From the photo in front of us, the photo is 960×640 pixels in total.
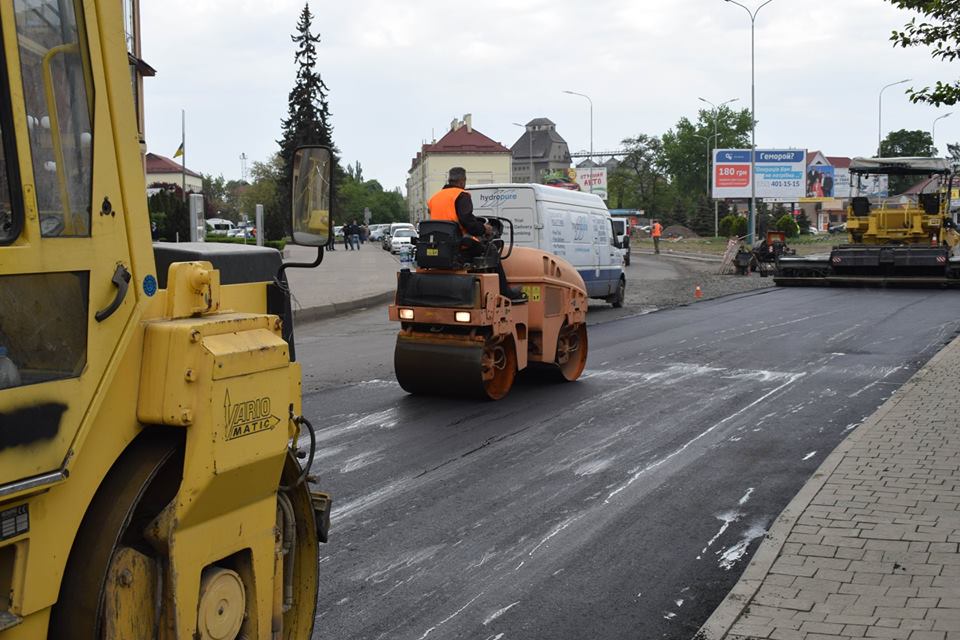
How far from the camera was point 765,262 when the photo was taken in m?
35.9

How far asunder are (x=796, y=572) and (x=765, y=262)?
31.6m

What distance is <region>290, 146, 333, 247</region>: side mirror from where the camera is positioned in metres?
3.68

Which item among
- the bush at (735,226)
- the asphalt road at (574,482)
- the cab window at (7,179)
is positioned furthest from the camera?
the bush at (735,226)

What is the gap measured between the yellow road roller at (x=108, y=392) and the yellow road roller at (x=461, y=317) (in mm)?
7142

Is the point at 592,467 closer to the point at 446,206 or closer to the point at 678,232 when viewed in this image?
the point at 446,206

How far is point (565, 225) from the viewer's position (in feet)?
68.2

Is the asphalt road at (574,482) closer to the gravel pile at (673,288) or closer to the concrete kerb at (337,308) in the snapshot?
the concrete kerb at (337,308)

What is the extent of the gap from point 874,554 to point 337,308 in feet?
58.6

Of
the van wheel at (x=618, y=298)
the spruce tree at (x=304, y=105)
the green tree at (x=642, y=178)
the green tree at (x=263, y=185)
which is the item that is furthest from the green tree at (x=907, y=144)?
the van wheel at (x=618, y=298)

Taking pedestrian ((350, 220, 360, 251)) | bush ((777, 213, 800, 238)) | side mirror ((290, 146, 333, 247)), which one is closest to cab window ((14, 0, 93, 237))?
side mirror ((290, 146, 333, 247))

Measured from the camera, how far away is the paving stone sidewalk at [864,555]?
4.83 metres

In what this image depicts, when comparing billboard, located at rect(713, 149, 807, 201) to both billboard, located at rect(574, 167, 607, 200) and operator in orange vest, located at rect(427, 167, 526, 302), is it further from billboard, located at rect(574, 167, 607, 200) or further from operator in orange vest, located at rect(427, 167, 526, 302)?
operator in orange vest, located at rect(427, 167, 526, 302)

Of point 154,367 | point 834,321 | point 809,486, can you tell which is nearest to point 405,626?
point 154,367

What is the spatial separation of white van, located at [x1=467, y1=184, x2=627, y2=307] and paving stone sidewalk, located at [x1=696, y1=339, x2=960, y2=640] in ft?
38.2
